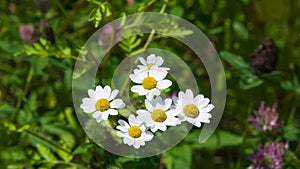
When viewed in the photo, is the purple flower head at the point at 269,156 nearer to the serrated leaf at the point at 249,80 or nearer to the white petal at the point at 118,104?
the serrated leaf at the point at 249,80

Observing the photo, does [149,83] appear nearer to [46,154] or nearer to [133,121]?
[133,121]

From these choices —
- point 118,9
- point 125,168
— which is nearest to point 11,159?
point 125,168

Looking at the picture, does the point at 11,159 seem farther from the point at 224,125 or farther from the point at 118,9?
the point at 224,125

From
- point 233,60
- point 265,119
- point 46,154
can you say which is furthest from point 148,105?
point 233,60

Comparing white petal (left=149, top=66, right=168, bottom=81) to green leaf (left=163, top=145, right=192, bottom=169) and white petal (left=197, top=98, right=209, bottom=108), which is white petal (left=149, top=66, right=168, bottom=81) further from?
green leaf (left=163, top=145, right=192, bottom=169)

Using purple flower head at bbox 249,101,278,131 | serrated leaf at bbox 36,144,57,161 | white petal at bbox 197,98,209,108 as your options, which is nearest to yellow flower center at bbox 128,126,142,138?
white petal at bbox 197,98,209,108

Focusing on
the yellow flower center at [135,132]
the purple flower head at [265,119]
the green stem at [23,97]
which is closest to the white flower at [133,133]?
the yellow flower center at [135,132]
